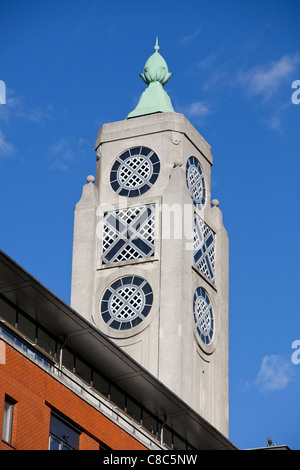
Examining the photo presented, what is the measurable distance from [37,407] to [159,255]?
3653 cm

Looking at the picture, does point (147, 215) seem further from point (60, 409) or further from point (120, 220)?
point (60, 409)

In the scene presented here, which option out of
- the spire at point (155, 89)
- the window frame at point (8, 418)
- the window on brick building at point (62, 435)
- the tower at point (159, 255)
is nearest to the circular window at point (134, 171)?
the tower at point (159, 255)

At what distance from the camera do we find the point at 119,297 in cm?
7894

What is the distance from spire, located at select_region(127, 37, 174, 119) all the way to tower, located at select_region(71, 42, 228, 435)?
5.6 inches

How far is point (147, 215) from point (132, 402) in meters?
30.0

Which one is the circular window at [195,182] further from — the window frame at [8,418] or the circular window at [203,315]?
the window frame at [8,418]

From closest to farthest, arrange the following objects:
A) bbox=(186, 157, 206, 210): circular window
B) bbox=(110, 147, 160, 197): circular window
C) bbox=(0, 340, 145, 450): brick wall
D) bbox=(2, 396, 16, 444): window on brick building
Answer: bbox=(2, 396, 16, 444): window on brick building < bbox=(0, 340, 145, 450): brick wall < bbox=(110, 147, 160, 197): circular window < bbox=(186, 157, 206, 210): circular window

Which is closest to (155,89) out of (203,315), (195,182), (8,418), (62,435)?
(195,182)

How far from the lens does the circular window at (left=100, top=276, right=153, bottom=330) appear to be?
256 ft

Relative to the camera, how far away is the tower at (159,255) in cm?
7738

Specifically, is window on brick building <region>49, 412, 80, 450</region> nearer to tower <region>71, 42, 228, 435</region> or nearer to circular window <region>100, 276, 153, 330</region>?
tower <region>71, 42, 228, 435</region>

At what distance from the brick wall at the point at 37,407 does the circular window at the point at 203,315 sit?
111ft

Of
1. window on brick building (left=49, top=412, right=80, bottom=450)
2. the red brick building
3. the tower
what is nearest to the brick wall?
the red brick building
